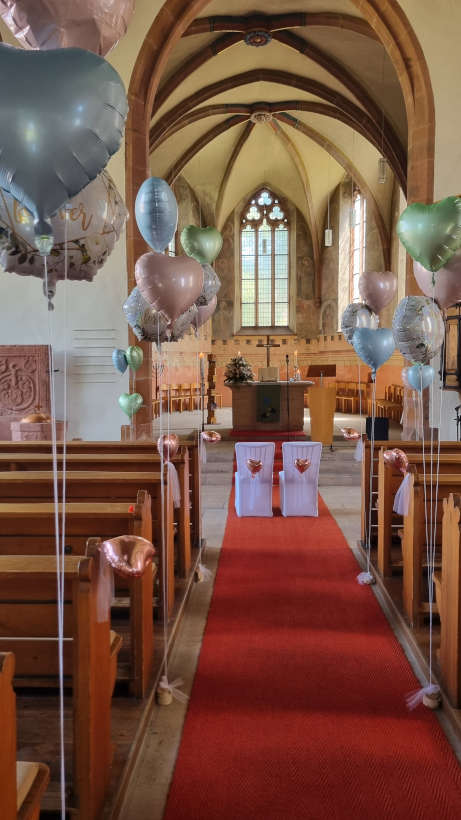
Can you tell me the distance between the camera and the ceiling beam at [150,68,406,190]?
462 inches

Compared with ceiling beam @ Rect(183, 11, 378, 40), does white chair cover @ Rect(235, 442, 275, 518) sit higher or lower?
lower

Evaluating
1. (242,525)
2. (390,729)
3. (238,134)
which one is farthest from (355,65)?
(390,729)

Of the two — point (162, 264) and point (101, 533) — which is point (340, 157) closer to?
point (162, 264)

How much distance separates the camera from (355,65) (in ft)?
35.8

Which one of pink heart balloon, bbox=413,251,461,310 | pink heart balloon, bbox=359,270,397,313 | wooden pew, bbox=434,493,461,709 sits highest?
pink heart balloon, bbox=359,270,397,313

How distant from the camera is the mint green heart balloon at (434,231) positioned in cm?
349

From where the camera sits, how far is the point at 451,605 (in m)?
2.71

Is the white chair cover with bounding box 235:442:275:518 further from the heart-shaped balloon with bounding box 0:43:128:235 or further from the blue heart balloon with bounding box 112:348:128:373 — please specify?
the heart-shaped balloon with bounding box 0:43:128:235

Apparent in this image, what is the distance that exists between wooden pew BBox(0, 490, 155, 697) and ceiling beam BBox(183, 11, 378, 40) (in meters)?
9.92

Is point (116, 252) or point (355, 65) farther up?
point (355, 65)

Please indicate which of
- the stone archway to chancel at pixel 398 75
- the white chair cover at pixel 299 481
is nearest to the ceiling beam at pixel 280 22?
the stone archway to chancel at pixel 398 75

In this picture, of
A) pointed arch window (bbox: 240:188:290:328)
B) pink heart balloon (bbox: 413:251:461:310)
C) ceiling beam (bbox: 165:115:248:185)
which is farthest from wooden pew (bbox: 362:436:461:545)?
pointed arch window (bbox: 240:188:290:328)

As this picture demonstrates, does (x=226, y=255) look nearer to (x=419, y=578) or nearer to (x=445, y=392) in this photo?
(x=445, y=392)

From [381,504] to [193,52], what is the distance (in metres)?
10.1
